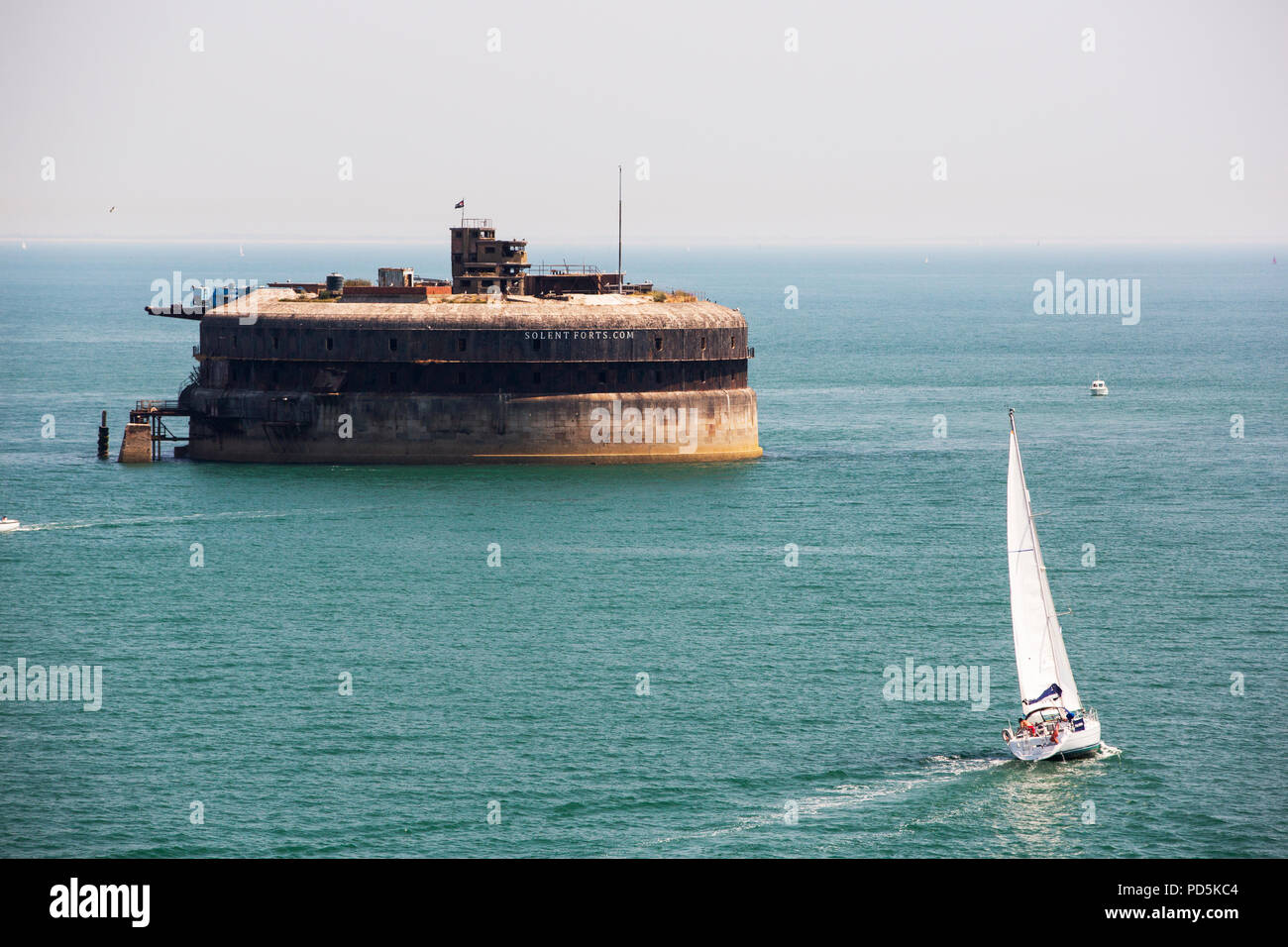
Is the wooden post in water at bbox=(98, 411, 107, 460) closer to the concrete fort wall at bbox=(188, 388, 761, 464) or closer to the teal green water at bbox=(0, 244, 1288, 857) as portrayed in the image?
the teal green water at bbox=(0, 244, 1288, 857)

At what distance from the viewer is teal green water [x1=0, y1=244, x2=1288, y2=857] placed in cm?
5344

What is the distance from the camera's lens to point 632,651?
7138 centimetres

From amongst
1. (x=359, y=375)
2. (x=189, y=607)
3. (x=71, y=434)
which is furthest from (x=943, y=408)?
(x=189, y=607)

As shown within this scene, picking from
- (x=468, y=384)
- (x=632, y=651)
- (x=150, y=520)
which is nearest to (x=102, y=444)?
(x=150, y=520)

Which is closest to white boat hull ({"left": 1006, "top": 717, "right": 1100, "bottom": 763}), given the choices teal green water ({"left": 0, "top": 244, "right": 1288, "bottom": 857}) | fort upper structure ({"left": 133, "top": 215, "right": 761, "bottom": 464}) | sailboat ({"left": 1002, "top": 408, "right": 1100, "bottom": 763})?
sailboat ({"left": 1002, "top": 408, "right": 1100, "bottom": 763})

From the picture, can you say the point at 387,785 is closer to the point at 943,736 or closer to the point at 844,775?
the point at 844,775

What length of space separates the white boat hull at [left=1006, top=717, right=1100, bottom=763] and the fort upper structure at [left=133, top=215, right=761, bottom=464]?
59.2 metres

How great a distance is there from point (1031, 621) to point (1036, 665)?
140 cm

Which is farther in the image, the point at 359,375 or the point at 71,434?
the point at 71,434
